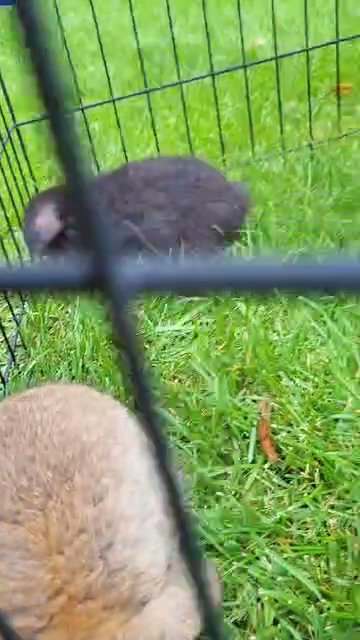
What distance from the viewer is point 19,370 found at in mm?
2020

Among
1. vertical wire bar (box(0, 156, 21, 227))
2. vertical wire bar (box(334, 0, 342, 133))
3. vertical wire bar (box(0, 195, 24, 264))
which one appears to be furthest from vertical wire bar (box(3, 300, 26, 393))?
vertical wire bar (box(334, 0, 342, 133))

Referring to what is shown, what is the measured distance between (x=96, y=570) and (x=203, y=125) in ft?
5.75

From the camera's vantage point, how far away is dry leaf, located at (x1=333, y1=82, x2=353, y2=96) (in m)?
2.83

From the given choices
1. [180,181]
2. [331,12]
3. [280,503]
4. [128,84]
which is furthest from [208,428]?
[331,12]

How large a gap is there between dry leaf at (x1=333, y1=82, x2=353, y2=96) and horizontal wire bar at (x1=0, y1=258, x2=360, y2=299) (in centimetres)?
248

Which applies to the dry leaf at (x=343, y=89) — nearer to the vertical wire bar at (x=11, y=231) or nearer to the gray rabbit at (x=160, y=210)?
the gray rabbit at (x=160, y=210)

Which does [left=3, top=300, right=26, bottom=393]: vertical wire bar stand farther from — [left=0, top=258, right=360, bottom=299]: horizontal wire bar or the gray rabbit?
[left=0, top=258, right=360, bottom=299]: horizontal wire bar

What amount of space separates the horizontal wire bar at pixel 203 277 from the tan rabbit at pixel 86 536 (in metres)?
0.83

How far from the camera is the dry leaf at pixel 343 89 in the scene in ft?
9.29

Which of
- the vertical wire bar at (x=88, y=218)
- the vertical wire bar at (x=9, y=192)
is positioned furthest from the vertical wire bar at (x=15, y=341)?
the vertical wire bar at (x=88, y=218)

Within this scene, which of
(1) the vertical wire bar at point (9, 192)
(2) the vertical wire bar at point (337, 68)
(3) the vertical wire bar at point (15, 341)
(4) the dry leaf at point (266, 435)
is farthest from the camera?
(2) the vertical wire bar at point (337, 68)

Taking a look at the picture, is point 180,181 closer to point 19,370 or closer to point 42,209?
point 42,209

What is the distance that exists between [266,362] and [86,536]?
2.00 feet

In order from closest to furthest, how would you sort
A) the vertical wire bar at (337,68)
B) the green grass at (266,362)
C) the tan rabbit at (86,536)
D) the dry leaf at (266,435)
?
the tan rabbit at (86,536), the green grass at (266,362), the dry leaf at (266,435), the vertical wire bar at (337,68)
